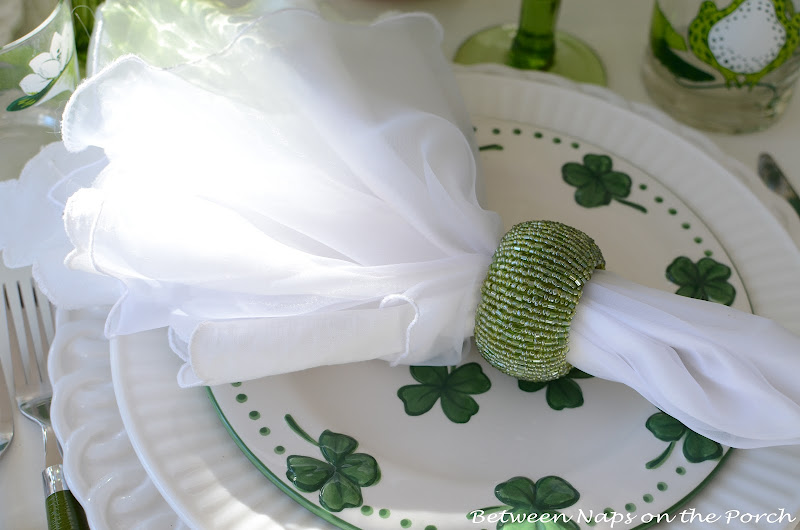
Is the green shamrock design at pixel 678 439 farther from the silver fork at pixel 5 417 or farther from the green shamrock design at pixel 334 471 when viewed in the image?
the silver fork at pixel 5 417

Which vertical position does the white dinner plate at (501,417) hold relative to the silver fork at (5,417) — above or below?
above

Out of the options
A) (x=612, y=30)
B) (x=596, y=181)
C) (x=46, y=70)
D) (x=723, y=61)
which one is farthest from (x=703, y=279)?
(x=46, y=70)

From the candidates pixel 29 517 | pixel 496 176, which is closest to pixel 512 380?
pixel 496 176

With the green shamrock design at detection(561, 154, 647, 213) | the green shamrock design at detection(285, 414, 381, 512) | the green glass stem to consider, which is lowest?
the green shamrock design at detection(285, 414, 381, 512)

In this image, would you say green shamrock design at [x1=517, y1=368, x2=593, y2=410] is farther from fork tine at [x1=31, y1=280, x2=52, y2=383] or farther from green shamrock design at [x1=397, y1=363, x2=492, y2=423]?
fork tine at [x1=31, y1=280, x2=52, y2=383]

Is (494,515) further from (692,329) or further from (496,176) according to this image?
(496,176)

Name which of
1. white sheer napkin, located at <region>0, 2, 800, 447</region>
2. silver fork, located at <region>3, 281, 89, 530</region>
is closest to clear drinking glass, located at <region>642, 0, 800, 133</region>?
white sheer napkin, located at <region>0, 2, 800, 447</region>

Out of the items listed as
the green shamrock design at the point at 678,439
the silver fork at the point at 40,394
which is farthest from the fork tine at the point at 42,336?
the green shamrock design at the point at 678,439

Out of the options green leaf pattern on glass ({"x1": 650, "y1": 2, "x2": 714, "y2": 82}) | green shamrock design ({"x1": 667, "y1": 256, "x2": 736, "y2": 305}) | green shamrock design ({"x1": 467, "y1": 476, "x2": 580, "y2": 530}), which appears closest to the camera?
green shamrock design ({"x1": 467, "y1": 476, "x2": 580, "y2": 530})
